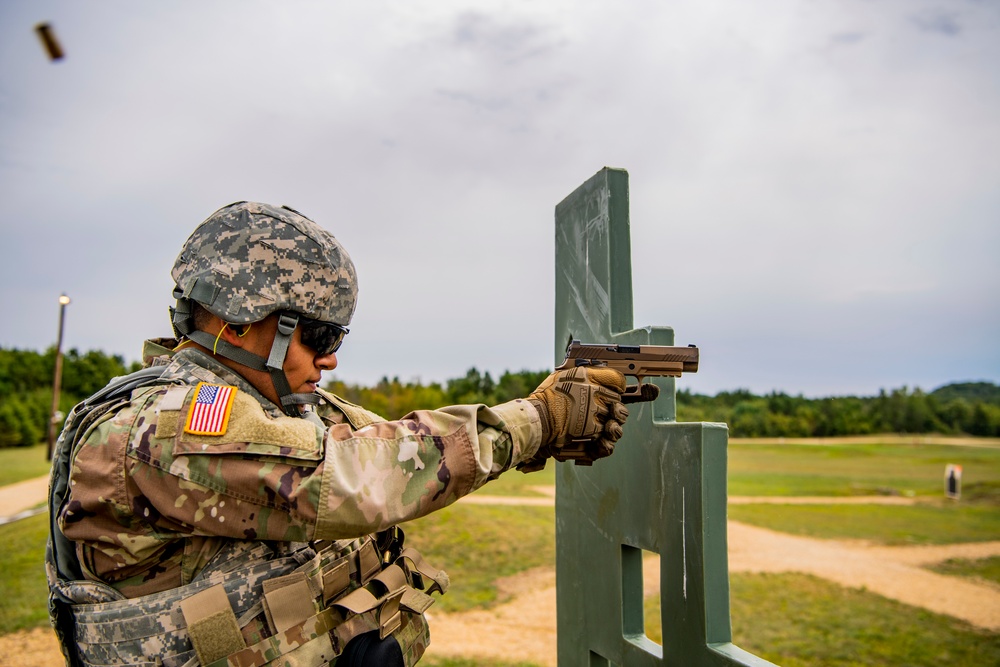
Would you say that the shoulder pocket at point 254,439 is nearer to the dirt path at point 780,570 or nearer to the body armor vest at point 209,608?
the body armor vest at point 209,608

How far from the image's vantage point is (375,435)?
6.66 ft

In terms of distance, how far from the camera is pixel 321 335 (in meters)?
2.34

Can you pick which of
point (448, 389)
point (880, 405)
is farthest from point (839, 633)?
point (880, 405)

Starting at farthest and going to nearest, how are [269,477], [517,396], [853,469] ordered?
[853,469], [517,396], [269,477]

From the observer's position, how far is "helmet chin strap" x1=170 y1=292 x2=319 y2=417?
2221 millimetres

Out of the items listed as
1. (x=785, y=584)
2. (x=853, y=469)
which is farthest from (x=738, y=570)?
(x=853, y=469)

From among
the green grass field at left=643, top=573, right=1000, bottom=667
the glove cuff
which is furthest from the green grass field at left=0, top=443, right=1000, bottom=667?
the glove cuff

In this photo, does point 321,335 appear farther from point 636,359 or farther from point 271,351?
point 636,359

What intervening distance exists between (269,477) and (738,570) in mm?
12197

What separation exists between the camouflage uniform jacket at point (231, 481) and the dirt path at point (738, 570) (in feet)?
20.0

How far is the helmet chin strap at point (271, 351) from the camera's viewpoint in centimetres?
222

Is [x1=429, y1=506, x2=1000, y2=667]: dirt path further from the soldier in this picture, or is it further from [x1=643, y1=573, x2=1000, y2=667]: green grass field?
the soldier

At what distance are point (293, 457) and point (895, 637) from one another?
9.73 meters

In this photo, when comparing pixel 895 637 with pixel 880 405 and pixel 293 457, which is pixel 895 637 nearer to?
pixel 293 457
